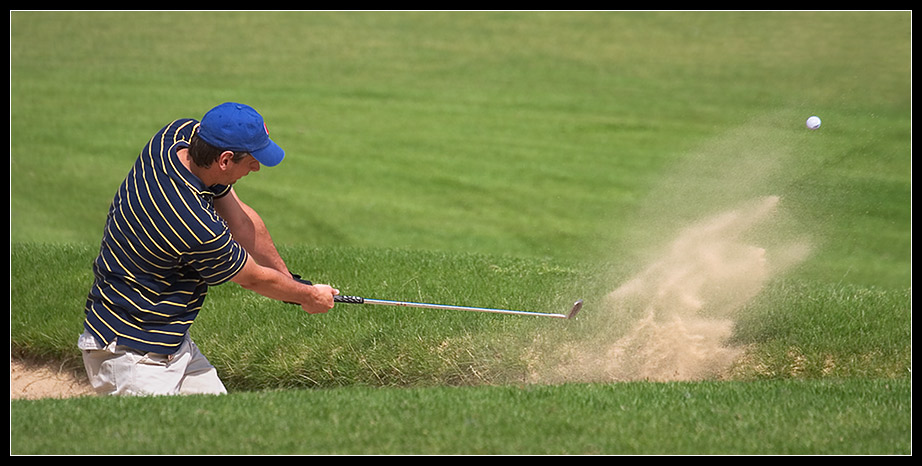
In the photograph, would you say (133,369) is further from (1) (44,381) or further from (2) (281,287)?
(1) (44,381)

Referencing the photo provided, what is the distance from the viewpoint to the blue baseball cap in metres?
4.50

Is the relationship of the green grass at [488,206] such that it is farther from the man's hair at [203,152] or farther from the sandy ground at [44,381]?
the man's hair at [203,152]

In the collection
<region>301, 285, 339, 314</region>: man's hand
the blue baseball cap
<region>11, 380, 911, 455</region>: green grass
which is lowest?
<region>11, 380, 911, 455</region>: green grass

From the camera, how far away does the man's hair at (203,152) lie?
4547 millimetres

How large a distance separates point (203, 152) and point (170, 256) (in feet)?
1.73

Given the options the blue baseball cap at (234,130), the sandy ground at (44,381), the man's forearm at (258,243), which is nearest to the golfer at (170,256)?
the blue baseball cap at (234,130)

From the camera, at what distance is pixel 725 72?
20.2 meters

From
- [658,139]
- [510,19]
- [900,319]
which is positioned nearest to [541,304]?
[900,319]

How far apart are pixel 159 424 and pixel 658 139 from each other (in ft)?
41.0

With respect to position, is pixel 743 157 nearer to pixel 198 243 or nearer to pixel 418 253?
pixel 418 253

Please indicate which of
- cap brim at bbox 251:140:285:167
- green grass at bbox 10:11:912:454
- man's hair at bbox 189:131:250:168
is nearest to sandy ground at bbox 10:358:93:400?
green grass at bbox 10:11:912:454

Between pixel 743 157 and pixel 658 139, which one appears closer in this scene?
pixel 743 157

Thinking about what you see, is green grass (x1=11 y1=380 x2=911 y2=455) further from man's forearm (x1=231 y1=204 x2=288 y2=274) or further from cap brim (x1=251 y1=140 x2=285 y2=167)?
cap brim (x1=251 y1=140 x2=285 y2=167)

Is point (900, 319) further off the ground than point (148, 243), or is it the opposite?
point (148, 243)
